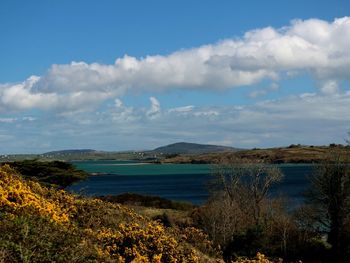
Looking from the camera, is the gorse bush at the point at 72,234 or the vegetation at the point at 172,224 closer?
the gorse bush at the point at 72,234

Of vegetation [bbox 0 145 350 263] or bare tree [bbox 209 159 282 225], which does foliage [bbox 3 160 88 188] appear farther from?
bare tree [bbox 209 159 282 225]

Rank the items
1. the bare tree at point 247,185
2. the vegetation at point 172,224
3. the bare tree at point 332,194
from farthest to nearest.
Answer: the bare tree at point 247,185
the bare tree at point 332,194
the vegetation at point 172,224

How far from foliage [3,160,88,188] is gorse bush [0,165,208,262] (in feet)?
27.7

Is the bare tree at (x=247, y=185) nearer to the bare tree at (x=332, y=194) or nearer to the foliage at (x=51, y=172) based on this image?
the bare tree at (x=332, y=194)

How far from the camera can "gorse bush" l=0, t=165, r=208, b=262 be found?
10617 millimetres

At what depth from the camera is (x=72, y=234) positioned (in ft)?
39.7

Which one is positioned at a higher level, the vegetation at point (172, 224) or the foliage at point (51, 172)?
the foliage at point (51, 172)

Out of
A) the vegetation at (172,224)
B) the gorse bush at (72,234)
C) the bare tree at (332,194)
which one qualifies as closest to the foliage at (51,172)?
the vegetation at (172,224)

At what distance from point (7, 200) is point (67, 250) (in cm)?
443

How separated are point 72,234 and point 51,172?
2092 centimetres

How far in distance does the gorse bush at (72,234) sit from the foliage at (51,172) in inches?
332

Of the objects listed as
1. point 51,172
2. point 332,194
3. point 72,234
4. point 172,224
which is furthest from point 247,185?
point 72,234

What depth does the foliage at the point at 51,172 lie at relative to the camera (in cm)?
2997

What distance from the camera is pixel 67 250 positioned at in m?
10.9
